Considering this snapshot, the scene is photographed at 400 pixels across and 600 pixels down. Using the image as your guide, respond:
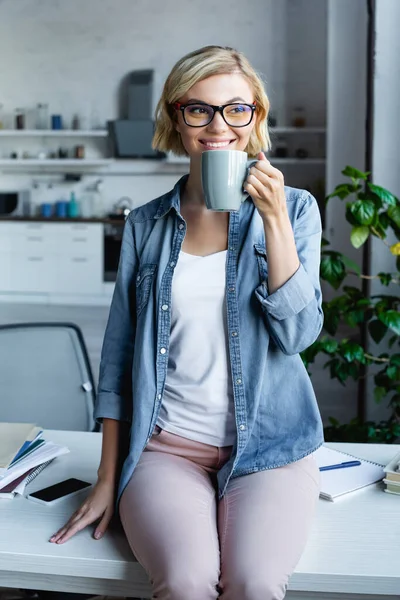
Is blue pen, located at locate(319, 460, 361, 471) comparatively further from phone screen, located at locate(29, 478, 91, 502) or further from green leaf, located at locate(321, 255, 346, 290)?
green leaf, located at locate(321, 255, 346, 290)

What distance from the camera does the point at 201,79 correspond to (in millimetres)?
1215

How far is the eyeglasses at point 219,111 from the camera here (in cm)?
120

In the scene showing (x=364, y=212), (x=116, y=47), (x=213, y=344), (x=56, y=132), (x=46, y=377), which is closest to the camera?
(x=213, y=344)

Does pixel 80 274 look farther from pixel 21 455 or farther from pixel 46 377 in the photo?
pixel 21 455

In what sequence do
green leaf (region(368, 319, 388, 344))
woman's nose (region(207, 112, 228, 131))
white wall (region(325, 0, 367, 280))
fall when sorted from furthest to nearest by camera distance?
1. white wall (region(325, 0, 367, 280))
2. green leaf (region(368, 319, 388, 344))
3. woman's nose (region(207, 112, 228, 131))

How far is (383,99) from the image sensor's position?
2926 mm

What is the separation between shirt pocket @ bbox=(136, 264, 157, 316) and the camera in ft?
4.15

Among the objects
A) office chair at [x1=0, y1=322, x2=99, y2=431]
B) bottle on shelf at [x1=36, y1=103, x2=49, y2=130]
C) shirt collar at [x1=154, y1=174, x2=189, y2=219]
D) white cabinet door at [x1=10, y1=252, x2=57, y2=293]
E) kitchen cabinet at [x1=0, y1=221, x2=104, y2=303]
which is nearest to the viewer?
shirt collar at [x1=154, y1=174, x2=189, y2=219]

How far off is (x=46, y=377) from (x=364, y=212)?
1142mm

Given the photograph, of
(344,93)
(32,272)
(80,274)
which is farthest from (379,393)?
(32,272)

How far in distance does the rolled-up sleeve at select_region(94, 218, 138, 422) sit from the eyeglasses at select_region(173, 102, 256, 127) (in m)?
0.24

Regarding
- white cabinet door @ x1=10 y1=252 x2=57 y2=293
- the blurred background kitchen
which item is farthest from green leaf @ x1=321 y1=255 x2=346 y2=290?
white cabinet door @ x1=10 y1=252 x2=57 y2=293

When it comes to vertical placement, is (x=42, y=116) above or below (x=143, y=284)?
above

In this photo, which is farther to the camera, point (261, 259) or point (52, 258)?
point (52, 258)
